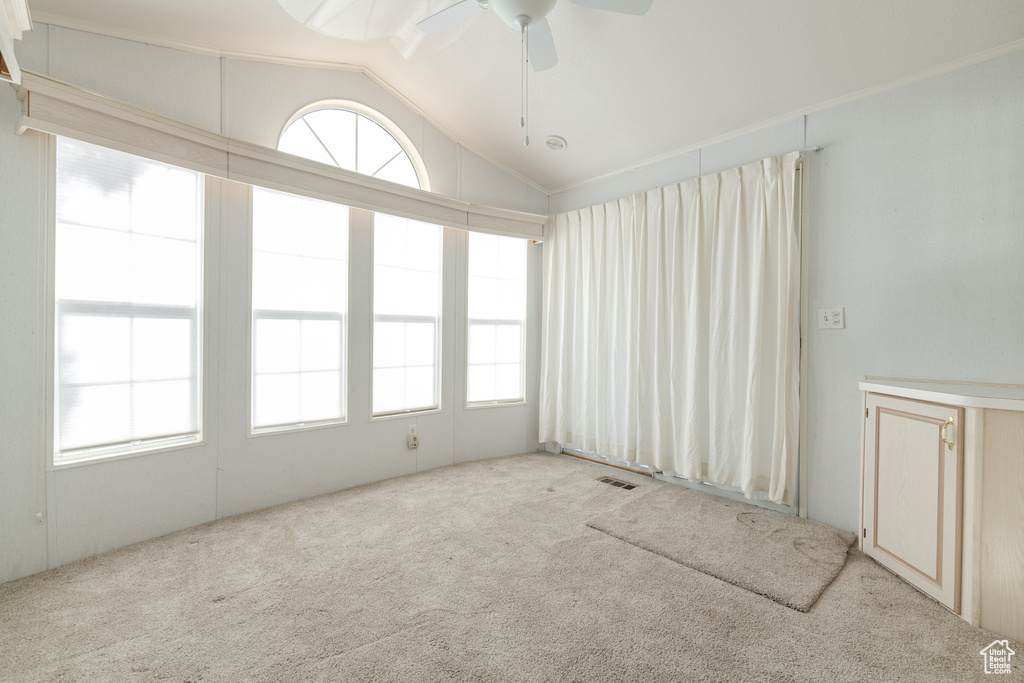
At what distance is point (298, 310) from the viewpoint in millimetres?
2980

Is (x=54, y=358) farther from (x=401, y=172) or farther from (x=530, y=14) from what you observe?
(x=530, y=14)

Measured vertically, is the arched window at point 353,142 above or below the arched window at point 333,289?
above

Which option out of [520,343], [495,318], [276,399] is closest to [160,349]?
[276,399]

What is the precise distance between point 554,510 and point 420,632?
135 centimetres

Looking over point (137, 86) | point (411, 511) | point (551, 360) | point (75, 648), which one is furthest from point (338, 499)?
point (137, 86)

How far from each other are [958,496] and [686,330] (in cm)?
170

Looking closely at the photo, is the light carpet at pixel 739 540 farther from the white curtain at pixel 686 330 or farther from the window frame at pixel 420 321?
the window frame at pixel 420 321

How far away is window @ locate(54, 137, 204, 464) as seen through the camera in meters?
2.15

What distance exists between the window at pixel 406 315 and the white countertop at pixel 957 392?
2.96m

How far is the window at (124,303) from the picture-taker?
7.06ft

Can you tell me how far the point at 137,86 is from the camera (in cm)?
234

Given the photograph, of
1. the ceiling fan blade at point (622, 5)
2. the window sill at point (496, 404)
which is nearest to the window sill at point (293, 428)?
the window sill at point (496, 404)

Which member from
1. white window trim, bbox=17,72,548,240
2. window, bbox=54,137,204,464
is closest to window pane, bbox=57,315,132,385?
window, bbox=54,137,204,464

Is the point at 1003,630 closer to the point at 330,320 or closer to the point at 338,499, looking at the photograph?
the point at 338,499
